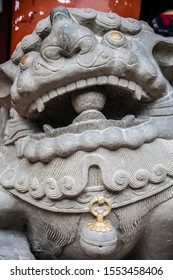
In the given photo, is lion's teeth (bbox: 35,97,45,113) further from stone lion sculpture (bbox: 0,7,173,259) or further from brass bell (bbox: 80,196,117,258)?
brass bell (bbox: 80,196,117,258)

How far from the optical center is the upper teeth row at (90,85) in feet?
3.98

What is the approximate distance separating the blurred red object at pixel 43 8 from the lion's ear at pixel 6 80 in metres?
0.29

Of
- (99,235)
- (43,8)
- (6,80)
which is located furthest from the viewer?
(43,8)

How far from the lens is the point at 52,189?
1.17 meters

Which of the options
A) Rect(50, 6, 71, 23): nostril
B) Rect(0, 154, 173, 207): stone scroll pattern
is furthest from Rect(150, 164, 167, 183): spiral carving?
Rect(50, 6, 71, 23): nostril

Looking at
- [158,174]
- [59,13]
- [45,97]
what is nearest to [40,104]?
[45,97]

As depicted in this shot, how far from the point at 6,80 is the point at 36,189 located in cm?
43

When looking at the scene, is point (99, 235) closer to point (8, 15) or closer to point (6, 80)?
point (6, 80)

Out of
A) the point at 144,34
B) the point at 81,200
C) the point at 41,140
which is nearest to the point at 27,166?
the point at 41,140

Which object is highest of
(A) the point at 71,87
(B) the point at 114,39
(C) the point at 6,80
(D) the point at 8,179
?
(B) the point at 114,39

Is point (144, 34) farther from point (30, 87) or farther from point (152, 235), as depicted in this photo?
point (152, 235)

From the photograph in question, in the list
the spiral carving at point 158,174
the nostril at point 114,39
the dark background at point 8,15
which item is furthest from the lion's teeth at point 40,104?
the dark background at point 8,15

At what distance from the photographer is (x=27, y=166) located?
4.13 ft
